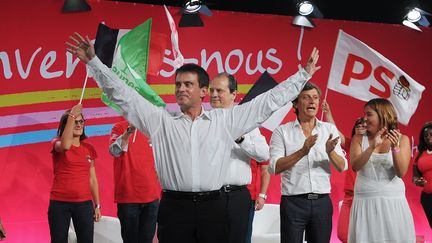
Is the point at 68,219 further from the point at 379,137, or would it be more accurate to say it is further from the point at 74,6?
the point at 379,137

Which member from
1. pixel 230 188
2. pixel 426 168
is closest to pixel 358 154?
pixel 230 188

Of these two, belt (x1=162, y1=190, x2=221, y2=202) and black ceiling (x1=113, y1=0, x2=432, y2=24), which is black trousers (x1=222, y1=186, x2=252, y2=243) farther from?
black ceiling (x1=113, y1=0, x2=432, y2=24)

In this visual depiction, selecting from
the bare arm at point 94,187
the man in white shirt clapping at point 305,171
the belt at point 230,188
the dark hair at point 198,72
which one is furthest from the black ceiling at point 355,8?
the dark hair at point 198,72

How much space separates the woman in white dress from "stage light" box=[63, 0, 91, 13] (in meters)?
3.41

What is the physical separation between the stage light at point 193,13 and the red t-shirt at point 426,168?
2.70 m

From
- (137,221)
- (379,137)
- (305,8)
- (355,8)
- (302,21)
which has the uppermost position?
(355,8)

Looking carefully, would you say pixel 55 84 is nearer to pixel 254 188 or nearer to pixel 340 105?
pixel 254 188

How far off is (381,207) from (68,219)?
2.49 meters

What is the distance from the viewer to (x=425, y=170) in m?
6.04

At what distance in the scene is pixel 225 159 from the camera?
316 cm

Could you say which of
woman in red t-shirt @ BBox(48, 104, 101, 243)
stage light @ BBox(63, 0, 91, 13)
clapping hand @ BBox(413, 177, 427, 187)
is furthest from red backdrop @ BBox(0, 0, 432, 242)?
clapping hand @ BBox(413, 177, 427, 187)

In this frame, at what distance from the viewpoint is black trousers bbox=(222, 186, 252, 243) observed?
3.78 metres

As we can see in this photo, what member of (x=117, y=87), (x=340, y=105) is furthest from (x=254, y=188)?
(x=340, y=105)

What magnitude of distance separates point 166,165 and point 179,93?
381 mm
